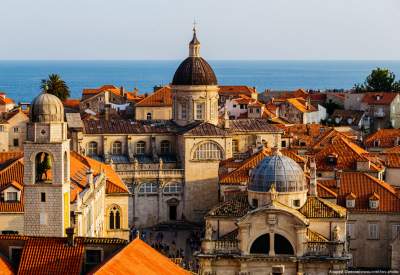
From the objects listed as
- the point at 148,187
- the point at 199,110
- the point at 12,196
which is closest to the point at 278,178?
the point at 12,196

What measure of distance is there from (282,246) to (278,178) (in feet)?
12.7

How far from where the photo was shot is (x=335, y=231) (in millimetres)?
52375

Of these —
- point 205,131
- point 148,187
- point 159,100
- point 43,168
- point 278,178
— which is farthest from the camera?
point 159,100

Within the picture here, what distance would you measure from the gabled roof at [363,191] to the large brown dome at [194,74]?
74.5 ft

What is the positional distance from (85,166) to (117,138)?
763 inches

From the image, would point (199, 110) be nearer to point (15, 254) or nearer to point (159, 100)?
point (159, 100)

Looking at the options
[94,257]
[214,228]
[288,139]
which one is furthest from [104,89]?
[94,257]

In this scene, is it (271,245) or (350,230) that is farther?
(350,230)

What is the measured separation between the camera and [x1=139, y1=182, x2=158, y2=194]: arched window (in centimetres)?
7906

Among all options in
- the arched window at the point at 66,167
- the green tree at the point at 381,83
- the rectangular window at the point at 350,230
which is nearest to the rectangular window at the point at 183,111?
the rectangular window at the point at 350,230

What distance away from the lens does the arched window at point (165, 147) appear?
84.5 m

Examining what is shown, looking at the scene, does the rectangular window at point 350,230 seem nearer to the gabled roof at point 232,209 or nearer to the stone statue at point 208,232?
the gabled roof at point 232,209

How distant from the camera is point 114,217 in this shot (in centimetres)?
6669

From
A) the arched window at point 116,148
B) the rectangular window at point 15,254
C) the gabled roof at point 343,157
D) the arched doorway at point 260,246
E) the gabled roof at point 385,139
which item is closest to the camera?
the rectangular window at point 15,254
